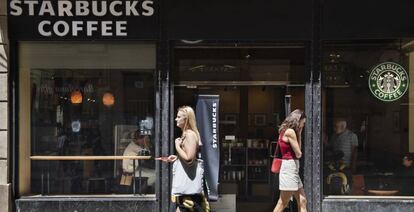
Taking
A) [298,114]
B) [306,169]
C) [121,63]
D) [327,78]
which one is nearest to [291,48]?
[327,78]

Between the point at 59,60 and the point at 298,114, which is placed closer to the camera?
the point at 298,114

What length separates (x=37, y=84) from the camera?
8914 mm

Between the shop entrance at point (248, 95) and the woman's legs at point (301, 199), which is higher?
the shop entrance at point (248, 95)

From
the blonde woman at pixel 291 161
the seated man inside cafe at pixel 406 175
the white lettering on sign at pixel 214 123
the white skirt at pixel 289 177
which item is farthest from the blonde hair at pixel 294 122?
the seated man inside cafe at pixel 406 175

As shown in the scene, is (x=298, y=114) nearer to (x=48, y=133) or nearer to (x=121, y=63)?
(x=121, y=63)

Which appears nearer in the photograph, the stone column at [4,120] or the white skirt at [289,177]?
the white skirt at [289,177]

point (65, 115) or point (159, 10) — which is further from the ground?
point (159, 10)

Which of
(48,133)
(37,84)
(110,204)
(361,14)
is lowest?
(110,204)

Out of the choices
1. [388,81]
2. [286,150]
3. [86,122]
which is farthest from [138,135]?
[388,81]

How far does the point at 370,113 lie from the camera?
881 cm

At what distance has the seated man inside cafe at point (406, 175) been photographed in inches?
348

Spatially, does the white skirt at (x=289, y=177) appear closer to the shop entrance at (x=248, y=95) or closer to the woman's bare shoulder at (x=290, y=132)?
the woman's bare shoulder at (x=290, y=132)

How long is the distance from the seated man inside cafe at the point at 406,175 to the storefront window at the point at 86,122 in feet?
12.7

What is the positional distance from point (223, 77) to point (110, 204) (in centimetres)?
255
